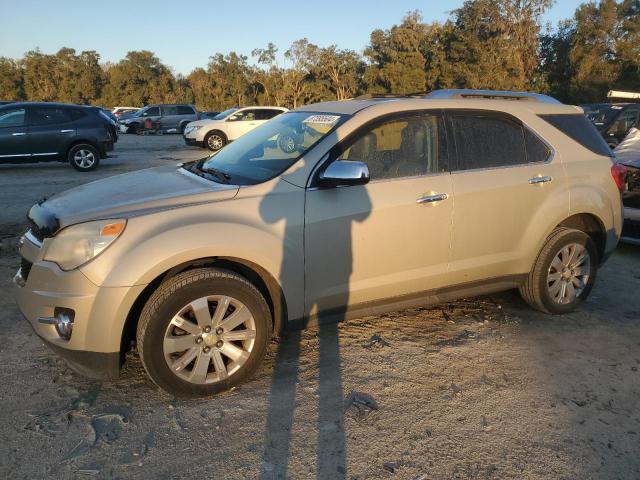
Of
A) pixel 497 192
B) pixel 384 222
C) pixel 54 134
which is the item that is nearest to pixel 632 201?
pixel 497 192

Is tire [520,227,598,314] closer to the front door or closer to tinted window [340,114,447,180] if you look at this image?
the front door

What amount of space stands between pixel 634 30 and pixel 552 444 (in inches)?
1770

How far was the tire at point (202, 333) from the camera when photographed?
2.90 m

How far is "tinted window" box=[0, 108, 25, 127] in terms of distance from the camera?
11852 mm

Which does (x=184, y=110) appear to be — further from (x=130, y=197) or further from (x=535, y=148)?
(x=130, y=197)

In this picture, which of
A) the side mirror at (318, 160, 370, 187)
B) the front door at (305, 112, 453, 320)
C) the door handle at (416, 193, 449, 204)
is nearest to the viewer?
the side mirror at (318, 160, 370, 187)

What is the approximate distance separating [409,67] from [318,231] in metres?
53.5

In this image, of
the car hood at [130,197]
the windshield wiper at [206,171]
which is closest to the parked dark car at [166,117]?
the windshield wiper at [206,171]

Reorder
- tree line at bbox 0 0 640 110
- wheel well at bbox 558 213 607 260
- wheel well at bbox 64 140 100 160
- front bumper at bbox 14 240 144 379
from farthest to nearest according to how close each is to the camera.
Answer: tree line at bbox 0 0 640 110, wheel well at bbox 64 140 100 160, wheel well at bbox 558 213 607 260, front bumper at bbox 14 240 144 379

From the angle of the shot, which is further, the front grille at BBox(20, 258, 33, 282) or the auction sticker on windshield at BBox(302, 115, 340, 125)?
the auction sticker on windshield at BBox(302, 115, 340, 125)

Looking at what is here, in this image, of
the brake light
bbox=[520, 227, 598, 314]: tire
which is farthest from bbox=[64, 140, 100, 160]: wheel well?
the brake light

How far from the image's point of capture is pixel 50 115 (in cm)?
1223

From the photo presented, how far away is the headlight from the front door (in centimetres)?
114

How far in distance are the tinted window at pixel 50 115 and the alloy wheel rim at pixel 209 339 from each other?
1123 cm
